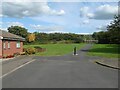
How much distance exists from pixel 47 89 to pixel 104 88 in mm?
2292

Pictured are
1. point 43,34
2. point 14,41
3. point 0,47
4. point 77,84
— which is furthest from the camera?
point 43,34

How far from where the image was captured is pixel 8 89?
39.3 feet

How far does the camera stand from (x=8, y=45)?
40.8 m

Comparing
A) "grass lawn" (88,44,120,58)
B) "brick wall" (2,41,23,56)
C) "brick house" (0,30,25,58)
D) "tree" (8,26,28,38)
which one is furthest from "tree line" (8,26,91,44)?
"brick wall" (2,41,23,56)

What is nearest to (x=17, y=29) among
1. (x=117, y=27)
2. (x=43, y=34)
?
(x=43, y=34)

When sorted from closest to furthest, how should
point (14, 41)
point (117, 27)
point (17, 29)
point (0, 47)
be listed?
point (0, 47) → point (14, 41) → point (117, 27) → point (17, 29)

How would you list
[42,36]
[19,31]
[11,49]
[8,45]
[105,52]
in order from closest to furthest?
[8,45]
[11,49]
[105,52]
[19,31]
[42,36]

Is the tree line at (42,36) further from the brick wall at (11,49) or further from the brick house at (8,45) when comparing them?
the brick wall at (11,49)

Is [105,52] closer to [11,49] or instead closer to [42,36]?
[11,49]

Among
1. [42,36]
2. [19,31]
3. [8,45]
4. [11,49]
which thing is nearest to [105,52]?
[11,49]

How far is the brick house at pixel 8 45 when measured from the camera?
125 feet

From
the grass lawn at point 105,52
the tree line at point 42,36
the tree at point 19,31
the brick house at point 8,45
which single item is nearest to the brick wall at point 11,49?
the brick house at point 8,45

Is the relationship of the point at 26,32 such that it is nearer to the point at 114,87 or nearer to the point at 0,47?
the point at 0,47

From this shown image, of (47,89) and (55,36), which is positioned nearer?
(47,89)
